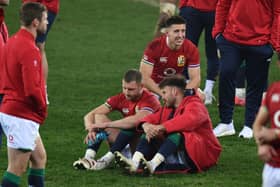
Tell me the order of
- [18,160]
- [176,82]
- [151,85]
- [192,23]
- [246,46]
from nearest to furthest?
1. [18,160]
2. [176,82]
3. [151,85]
4. [246,46]
5. [192,23]

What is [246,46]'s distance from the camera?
11.7m

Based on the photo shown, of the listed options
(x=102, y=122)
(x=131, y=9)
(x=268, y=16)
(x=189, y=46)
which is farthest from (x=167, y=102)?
(x=131, y=9)

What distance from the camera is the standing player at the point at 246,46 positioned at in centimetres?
1161

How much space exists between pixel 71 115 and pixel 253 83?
267cm

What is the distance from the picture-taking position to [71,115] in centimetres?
1315

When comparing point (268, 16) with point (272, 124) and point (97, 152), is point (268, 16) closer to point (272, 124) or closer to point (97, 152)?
point (97, 152)

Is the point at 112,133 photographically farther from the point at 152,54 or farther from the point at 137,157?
the point at 152,54

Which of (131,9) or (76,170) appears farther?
(131,9)

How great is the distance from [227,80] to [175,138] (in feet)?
7.54

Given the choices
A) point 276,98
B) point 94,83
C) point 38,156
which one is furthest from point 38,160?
point 94,83

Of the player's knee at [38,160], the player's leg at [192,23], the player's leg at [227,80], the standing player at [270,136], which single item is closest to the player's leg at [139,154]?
the player's knee at [38,160]

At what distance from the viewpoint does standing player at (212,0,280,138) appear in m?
11.6

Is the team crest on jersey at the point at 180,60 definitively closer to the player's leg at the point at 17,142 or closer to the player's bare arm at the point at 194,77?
the player's bare arm at the point at 194,77

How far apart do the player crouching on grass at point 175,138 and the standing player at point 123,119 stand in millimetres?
182
